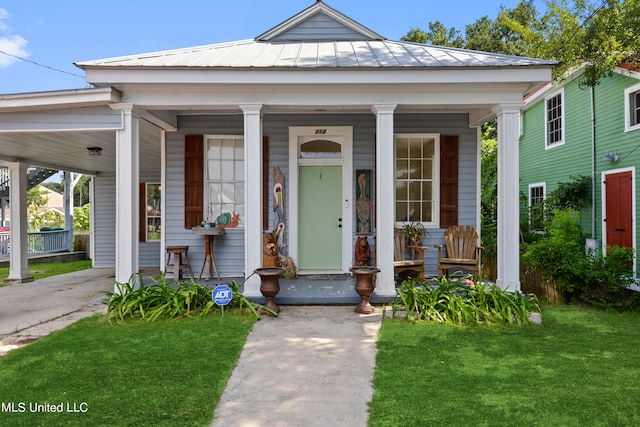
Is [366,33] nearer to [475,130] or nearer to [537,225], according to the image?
[475,130]

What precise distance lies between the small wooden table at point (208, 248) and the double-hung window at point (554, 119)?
816cm

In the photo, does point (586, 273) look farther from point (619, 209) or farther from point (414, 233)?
point (619, 209)

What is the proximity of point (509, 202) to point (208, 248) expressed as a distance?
414 centimetres

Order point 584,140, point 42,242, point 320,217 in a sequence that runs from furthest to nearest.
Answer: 1. point 42,242
2. point 584,140
3. point 320,217

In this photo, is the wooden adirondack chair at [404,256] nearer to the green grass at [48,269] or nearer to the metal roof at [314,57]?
the metal roof at [314,57]

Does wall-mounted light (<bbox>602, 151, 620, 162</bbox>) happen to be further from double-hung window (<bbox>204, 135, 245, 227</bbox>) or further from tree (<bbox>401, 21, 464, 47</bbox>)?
tree (<bbox>401, 21, 464, 47</bbox>)

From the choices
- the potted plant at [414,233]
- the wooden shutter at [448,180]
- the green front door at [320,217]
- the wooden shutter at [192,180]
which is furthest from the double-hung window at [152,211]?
the wooden shutter at [448,180]

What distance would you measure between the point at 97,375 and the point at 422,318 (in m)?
3.15

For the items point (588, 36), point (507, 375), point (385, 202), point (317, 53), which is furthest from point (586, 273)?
point (317, 53)

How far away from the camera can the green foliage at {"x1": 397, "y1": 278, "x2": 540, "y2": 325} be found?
4641mm

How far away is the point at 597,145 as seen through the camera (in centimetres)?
859

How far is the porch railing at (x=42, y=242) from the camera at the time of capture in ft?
38.0

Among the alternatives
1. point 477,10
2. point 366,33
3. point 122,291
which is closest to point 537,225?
point 366,33

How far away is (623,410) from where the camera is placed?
272 cm
